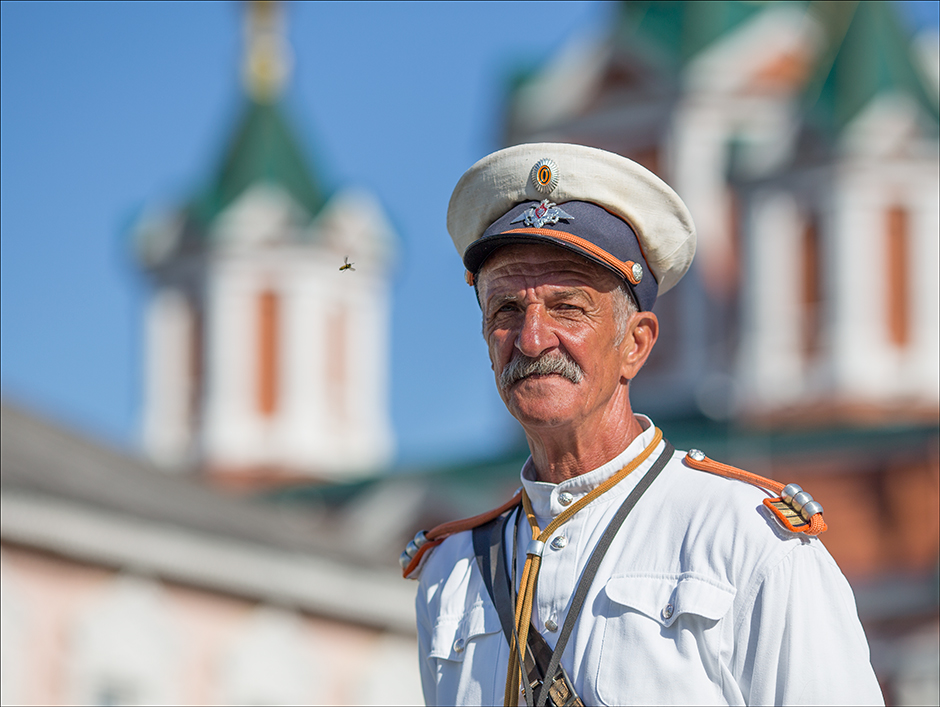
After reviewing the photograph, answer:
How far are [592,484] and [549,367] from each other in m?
0.23

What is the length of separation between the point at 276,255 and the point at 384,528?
1083 centimetres

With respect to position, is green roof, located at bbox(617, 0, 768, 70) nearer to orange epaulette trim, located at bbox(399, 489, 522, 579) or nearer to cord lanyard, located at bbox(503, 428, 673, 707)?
orange epaulette trim, located at bbox(399, 489, 522, 579)

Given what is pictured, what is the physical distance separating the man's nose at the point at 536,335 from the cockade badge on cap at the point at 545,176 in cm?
21

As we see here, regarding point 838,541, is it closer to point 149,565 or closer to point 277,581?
point 277,581

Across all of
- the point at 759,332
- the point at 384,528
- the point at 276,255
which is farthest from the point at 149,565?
the point at 276,255

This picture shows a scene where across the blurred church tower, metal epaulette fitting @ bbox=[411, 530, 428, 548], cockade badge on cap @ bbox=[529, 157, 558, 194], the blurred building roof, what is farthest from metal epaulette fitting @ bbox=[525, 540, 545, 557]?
the blurred church tower

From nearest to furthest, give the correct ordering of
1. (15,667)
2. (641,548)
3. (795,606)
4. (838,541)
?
(795,606), (641,548), (15,667), (838,541)

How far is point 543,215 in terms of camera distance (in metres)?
3.14

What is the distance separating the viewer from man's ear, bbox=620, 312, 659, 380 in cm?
322

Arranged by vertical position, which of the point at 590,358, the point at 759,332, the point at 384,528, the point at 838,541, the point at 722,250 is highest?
the point at 722,250

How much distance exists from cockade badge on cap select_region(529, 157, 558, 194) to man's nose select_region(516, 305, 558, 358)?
0.21 m

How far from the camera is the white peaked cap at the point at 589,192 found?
3.18m

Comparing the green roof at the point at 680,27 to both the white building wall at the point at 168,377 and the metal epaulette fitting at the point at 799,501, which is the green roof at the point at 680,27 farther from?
the metal epaulette fitting at the point at 799,501

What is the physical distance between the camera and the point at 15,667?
13.7 meters
